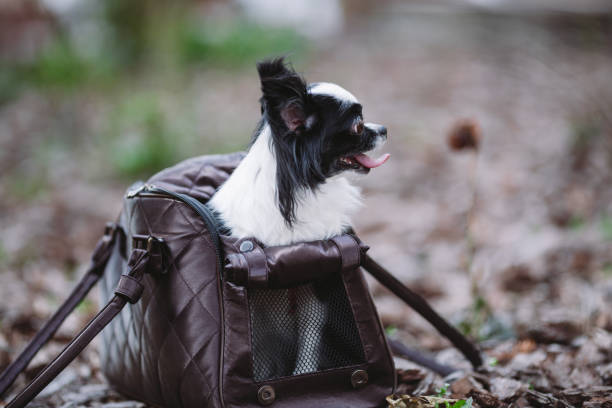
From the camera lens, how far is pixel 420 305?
2066 millimetres

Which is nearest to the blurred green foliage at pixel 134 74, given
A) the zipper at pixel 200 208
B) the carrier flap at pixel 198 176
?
the carrier flap at pixel 198 176

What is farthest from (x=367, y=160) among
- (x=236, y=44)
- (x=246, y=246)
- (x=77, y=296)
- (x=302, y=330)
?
(x=236, y=44)

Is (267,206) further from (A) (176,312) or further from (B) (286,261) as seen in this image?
(A) (176,312)

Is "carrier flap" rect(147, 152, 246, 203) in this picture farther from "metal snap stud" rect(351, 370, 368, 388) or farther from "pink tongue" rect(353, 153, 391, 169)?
"metal snap stud" rect(351, 370, 368, 388)

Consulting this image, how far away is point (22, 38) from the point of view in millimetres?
11164

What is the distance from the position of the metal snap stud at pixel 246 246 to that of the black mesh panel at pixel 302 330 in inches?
5.7

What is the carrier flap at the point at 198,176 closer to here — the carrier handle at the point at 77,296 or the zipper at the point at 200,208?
the zipper at the point at 200,208

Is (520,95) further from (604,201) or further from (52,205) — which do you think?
(52,205)

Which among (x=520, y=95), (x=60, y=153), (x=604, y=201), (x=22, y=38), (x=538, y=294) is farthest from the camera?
(x=22, y=38)

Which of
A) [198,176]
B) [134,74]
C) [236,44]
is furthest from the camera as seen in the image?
[236,44]

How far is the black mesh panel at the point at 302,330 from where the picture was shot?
1.73m

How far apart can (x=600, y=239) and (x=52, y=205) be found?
446 cm

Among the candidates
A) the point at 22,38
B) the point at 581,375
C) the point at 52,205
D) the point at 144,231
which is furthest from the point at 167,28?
the point at 581,375

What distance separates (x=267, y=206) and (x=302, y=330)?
1.37 feet
